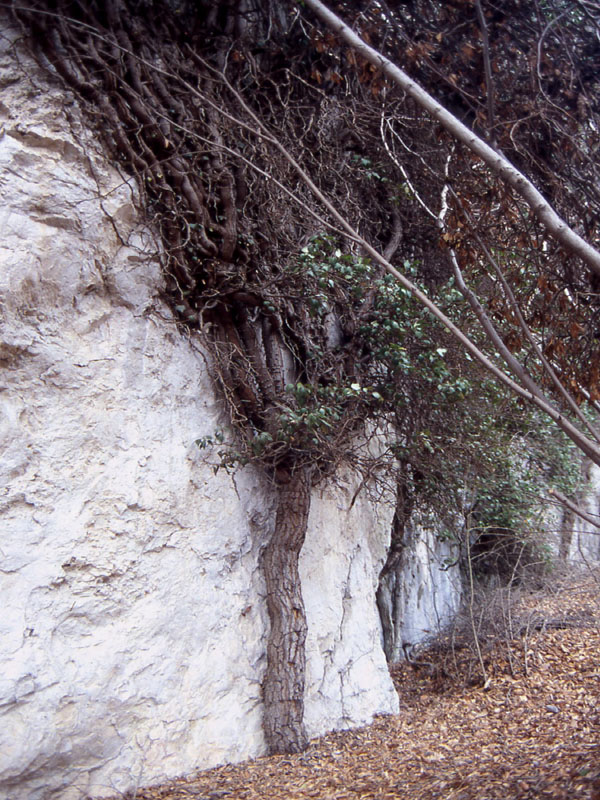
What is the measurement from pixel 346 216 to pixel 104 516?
3479mm

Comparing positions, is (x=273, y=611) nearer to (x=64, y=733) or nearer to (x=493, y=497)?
(x=64, y=733)

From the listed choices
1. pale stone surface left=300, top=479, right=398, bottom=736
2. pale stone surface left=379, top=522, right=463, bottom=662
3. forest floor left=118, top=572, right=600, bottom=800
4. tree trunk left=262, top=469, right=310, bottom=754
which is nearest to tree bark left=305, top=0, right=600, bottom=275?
forest floor left=118, top=572, right=600, bottom=800

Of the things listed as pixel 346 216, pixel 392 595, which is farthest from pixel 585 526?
pixel 346 216

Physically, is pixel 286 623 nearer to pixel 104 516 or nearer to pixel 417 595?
pixel 104 516

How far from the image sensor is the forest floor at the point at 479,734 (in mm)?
3114

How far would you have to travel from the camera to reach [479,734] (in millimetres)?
4570

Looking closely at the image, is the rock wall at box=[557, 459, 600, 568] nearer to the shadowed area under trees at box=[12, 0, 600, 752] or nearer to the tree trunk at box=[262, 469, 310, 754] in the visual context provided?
the shadowed area under trees at box=[12, 0, 600, 752]

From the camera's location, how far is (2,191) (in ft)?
13.0

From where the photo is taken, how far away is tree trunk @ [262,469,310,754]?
435 centimetres

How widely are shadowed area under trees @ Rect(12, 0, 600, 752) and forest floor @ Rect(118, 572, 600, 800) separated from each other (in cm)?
56

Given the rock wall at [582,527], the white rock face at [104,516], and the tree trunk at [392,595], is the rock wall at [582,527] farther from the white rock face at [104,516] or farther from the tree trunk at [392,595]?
the white rock face at [104,516]

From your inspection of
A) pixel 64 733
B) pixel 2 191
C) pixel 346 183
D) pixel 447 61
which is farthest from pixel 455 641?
pixel 2 191

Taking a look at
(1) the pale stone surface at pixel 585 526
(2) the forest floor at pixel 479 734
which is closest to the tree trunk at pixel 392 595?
(2) the forest floor at pixel 479 734

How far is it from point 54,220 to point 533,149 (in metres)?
3.21
